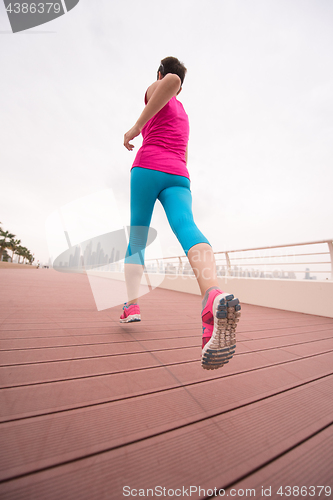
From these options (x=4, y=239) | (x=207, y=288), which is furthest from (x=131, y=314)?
(x=4, y=239)

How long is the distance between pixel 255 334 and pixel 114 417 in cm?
128

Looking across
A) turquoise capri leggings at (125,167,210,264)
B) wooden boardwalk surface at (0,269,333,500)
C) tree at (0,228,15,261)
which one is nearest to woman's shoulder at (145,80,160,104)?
turquoise capri leggings at (125,167,210,264)

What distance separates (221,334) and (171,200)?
0.64 m

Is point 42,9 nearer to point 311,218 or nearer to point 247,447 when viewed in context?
point 247,447

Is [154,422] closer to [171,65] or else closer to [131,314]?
[131,314]

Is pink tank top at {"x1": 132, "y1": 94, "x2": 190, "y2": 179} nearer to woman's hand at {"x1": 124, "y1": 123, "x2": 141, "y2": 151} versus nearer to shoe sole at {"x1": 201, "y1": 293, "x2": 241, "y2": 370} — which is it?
woman's hand at {"x1": 124, "y1": 123, "x2": 141, "y2": 151}

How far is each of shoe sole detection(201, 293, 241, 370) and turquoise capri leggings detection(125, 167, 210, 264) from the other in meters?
0.28

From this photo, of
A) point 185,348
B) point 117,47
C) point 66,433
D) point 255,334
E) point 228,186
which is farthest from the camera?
point 228,186

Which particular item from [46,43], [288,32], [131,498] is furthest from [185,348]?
[46,43]

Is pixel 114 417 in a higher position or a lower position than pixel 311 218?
lower

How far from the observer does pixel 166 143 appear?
113 cm

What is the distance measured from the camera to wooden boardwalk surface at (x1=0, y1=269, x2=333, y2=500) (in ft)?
1.25

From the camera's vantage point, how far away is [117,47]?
11469 millimetres

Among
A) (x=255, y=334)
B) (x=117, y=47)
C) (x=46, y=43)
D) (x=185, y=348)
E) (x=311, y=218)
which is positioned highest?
(x=117, y=47)
